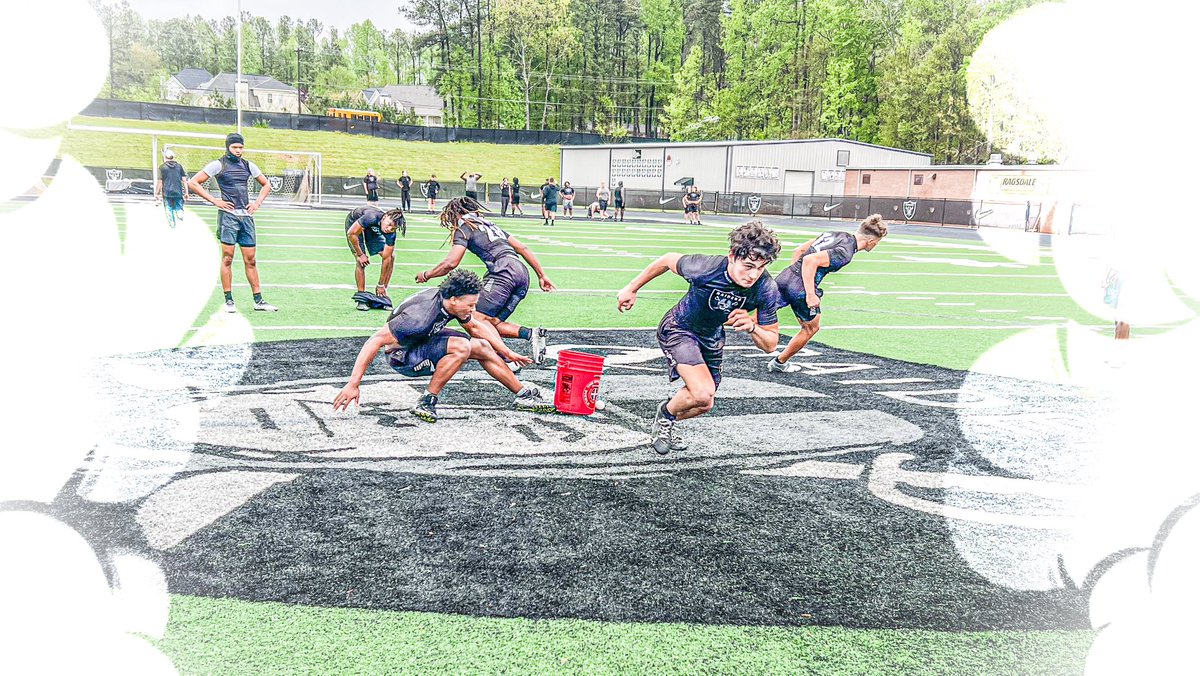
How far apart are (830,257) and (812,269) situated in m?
0.38

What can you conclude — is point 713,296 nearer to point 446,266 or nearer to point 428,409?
point 428,409

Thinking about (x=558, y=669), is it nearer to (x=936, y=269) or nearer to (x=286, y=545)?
(x=286, y=545)

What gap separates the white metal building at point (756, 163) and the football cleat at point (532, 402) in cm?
4395

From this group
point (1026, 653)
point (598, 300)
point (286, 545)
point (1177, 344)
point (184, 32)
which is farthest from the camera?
point (184, 32)

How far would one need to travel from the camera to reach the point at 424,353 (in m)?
6.67

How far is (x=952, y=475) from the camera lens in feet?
18.6

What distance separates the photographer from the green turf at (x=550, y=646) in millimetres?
3176

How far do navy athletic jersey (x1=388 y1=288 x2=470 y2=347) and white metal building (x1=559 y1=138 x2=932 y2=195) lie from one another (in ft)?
146

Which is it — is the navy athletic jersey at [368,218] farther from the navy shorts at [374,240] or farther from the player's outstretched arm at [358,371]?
the player's outstretched arm at [358,371]

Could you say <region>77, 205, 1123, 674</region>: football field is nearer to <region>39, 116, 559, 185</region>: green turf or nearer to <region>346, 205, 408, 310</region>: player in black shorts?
<region>346, 205, 408, 310</region>: player in black shorts

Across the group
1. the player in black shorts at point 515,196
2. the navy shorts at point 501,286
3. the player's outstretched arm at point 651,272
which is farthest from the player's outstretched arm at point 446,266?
the player in black shorts at point 515,196

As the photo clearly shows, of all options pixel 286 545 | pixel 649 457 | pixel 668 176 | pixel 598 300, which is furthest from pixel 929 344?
pixel 668 176

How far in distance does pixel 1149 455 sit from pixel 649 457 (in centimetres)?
388

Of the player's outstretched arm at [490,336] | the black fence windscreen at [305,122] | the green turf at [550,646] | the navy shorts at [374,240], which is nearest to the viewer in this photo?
the green turf at [550,646]
